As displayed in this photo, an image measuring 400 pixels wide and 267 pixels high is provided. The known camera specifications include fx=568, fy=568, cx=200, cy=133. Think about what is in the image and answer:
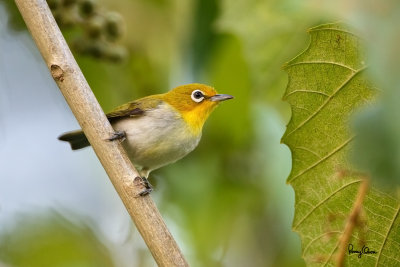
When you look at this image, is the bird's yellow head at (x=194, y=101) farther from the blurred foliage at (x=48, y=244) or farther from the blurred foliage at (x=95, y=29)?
the blurred foliage at (x=48, y=244)

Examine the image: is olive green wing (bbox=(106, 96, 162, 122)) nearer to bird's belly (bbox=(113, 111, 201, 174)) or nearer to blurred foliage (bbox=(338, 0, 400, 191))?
bird's belly (bbox=(113, 111, 201, 174))

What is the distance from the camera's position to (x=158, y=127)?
3.94m

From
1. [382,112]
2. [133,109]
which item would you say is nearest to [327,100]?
[382,112]

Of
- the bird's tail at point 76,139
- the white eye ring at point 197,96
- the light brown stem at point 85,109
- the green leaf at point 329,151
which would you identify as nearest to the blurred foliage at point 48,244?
the bird's tail at point 76,139

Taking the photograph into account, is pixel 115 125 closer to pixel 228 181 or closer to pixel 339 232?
pixel 228 181

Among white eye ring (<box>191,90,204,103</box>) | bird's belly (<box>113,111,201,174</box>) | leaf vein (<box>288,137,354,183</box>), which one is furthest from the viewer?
white eye ring (<box>191,90,204,103</box>)

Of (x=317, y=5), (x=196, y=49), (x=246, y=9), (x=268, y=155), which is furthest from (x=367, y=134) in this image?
(x=246, y=9)

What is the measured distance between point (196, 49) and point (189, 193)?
3.30 feet

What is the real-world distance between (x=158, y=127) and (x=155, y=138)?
0.36 feet

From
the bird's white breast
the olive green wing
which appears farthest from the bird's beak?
the olive green wing

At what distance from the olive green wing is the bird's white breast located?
33 millimetres

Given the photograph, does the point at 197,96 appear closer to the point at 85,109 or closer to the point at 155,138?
the point at 155,138

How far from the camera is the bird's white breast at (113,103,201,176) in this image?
381 centimetres

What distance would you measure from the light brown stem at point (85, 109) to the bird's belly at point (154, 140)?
1544 mm
